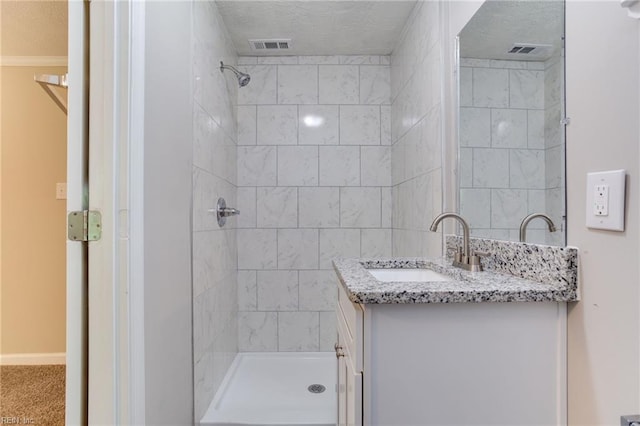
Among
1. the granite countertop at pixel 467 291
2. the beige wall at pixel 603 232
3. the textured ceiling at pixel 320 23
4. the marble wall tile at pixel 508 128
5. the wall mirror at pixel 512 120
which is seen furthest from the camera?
the textured ceiling at pixel 320 23

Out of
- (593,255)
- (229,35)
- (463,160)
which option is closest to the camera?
(593,255)

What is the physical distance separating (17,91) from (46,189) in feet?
2.18

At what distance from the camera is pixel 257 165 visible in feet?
8.22

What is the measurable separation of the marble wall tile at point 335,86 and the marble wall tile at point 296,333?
5.31 ft

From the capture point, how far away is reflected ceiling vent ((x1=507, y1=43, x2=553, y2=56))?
0.95 metres

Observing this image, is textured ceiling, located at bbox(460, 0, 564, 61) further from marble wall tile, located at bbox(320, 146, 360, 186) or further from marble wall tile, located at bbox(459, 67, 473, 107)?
marble wall tile, located at bbox(320, 146, 360, 186)

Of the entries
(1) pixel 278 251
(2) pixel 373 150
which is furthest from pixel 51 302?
(2) pixel 373 150

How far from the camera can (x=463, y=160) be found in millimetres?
1410

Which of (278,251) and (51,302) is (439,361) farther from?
(51,302)

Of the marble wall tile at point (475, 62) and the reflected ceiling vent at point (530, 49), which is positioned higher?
the marble wall tile at point (475, 62)

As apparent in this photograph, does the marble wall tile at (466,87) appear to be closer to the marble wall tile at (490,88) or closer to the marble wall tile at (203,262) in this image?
the marble wall tile at (490,88)

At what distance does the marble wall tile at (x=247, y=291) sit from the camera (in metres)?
2.49

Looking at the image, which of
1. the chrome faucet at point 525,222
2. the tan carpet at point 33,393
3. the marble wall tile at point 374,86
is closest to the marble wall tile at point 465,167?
the chrome faucet at point 525,222

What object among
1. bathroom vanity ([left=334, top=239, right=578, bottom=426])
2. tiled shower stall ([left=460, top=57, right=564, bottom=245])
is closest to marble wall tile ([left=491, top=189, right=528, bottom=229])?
tiled shower stall ([left=460, top=57, right=564, bottom=245])
